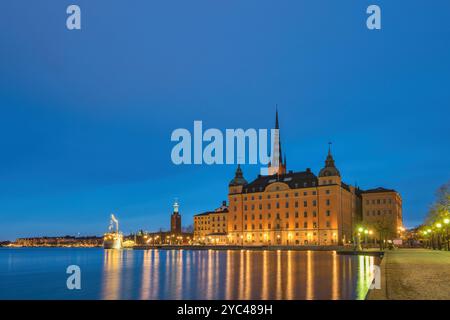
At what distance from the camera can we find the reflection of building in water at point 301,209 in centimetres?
11984

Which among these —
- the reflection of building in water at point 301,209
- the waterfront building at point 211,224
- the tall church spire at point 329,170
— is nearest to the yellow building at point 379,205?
the reflection of building in water at point 301,209

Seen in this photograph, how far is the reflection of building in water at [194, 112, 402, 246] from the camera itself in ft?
393

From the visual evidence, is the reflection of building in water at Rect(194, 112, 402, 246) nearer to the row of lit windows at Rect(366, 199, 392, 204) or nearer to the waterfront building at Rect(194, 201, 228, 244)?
the row of lit windows at Rect(366, 199, 392, 204)

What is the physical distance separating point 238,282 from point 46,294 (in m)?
12.8

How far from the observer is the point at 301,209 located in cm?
12494

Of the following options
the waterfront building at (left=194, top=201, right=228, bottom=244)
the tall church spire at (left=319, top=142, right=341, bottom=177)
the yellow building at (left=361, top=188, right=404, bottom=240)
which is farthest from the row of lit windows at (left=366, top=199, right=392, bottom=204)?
the waterfront building at (left=194, top=201, right=228, bottom=244)

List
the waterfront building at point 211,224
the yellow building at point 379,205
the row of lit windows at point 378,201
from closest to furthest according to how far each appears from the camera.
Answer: the yellow building at point 379,205
the row of lit windows at point 378,201
the waterfront building at point 211,224

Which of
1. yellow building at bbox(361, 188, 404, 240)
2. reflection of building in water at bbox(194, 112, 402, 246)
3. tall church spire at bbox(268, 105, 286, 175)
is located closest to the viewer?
reflection of building in water at bbox(194, 112, 402, 246)

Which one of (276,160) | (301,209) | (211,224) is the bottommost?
(211,224)

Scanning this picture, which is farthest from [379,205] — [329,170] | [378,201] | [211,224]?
[211,224]

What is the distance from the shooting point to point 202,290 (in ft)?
90.7

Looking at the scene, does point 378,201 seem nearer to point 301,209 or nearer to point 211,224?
point 301,209

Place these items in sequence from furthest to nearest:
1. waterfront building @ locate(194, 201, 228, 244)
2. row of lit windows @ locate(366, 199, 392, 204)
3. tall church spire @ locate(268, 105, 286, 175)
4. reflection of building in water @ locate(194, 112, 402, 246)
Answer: waterfront building @ locate(194, 201, 228, 244)
tall church spire @ locate(268, 105, 286, 175)
row of lit windows @ locate(366, 199, 392, 204)
reflection of building in water @ locate(194, 112, 402, 246)

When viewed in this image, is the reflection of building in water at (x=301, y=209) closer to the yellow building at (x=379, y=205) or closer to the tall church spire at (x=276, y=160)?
the yellow building at (x=379, y=205)
